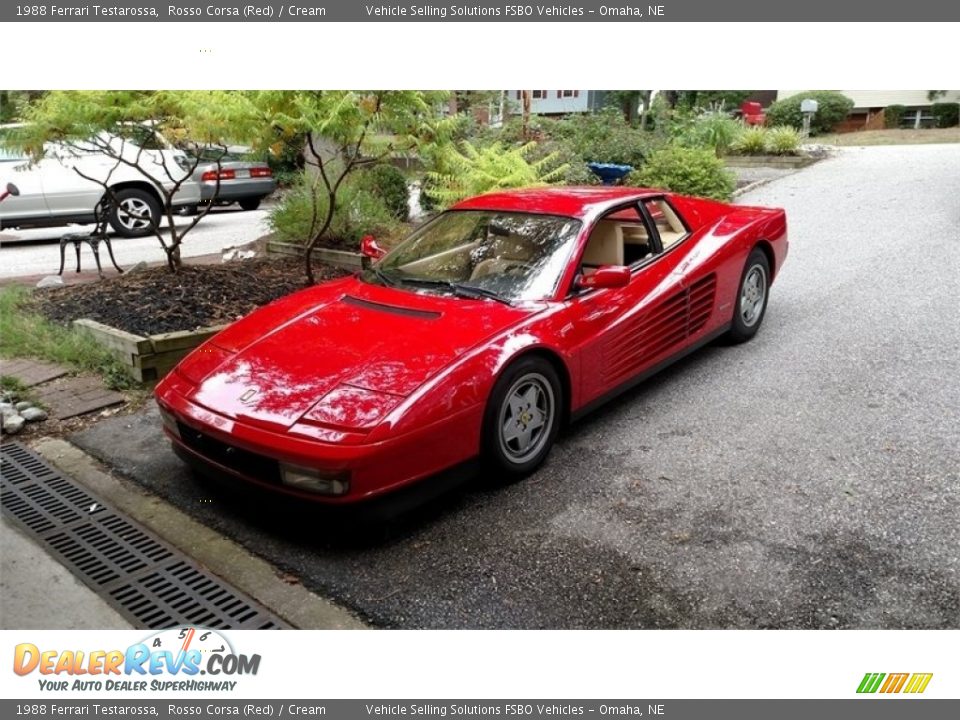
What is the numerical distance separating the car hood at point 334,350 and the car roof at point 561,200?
2.87 ft

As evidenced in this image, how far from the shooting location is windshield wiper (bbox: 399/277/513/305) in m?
3.79

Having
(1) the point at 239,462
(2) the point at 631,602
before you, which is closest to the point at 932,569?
(2) the point at 631,602

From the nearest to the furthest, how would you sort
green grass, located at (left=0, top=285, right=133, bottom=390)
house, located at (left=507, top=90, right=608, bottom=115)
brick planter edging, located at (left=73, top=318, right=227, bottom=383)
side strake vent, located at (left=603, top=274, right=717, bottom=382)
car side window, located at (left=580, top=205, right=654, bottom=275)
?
side strake vent, located at (left=603, top=274, right=717, bottom=382)
car side window, located at (left=580, top=205, right=654, bottom=275)
brick planter edging, located at (left=73, top=318, right=227, bottom=383)
green grass, located at (left=0, top=285, right=133, bottom=390)
house, located at (left=507, top=90, right=608, bottom=115)

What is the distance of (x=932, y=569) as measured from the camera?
9.09 feet

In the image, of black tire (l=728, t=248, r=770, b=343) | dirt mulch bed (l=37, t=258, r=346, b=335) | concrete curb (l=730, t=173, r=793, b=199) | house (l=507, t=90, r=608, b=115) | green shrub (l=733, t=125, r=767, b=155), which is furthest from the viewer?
house (l=507, t=90, r=608, b=115)

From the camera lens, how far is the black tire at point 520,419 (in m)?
3.31

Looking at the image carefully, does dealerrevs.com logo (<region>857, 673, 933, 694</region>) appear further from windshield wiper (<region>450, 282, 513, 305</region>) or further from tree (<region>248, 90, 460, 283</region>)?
tree (<region>248, 90, 460, 283</region>)

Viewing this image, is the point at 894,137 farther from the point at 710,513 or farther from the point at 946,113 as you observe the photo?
the point at 710,513

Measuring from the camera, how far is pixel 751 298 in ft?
17.5

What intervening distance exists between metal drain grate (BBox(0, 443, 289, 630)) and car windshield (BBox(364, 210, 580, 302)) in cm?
184

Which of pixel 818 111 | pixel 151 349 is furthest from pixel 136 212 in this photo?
pixel 818 111

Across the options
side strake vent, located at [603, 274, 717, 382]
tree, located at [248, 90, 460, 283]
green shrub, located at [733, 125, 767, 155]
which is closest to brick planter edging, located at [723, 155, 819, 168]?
green shrub, located at [733, 125, 767, 155]

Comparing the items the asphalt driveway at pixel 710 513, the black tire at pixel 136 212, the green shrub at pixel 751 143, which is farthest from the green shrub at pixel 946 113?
the black tire at pixel 136 212

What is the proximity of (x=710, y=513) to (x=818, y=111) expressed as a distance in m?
18.6
